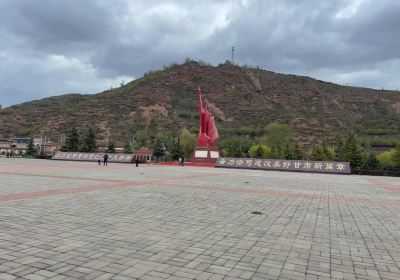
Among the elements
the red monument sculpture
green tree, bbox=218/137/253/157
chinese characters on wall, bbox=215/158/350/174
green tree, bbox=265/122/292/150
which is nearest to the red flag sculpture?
the red monument sculpture

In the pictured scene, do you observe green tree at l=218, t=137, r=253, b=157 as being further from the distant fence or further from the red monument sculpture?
the distant fence

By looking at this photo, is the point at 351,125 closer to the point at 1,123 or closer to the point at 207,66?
the point at 207,66

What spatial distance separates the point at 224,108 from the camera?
324 feet

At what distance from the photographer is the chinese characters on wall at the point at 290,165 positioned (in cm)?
2980

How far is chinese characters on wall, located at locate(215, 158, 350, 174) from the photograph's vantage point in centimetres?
2980

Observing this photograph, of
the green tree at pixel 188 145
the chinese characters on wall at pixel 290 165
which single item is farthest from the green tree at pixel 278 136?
the chinese characters on wall at pixel 290 165

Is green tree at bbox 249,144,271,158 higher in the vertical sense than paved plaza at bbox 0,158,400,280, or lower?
higher

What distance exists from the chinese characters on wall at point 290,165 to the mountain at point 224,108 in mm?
46065

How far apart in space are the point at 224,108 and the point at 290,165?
68.0m

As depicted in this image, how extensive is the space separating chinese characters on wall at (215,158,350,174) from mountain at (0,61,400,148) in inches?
1814

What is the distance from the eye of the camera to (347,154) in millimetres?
42531

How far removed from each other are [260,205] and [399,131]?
8640cm

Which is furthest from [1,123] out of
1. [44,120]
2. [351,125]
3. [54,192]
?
[54,192]

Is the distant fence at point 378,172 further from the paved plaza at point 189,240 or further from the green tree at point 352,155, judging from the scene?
the paved plaza at point 189,240
